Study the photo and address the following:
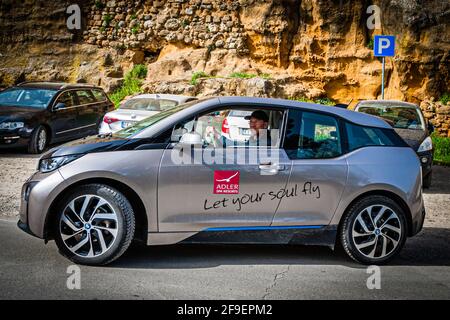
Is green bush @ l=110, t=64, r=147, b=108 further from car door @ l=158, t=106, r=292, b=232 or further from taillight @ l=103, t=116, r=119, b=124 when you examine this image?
car door @ l=158, t=106, r=292, b=232

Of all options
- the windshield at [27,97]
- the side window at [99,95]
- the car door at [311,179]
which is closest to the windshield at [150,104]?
the windshield at [27,97]

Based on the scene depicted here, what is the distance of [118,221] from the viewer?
5.65 metres

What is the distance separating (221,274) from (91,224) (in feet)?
4.26

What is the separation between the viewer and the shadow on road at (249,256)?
6017mm

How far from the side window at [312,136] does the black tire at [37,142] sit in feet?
31.3

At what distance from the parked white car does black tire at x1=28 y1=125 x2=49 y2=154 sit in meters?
1.72

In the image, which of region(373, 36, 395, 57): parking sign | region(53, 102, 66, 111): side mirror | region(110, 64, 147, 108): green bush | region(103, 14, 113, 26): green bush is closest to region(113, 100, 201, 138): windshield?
region(53, 102, 66, 111): side mirror

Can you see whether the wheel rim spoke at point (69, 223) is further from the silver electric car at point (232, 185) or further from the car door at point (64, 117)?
the car door at point (64, 117)

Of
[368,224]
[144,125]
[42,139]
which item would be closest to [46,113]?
[42,139]

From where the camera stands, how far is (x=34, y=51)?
25.5 metres

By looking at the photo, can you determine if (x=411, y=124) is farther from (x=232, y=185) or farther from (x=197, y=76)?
(x=197, y=76)
